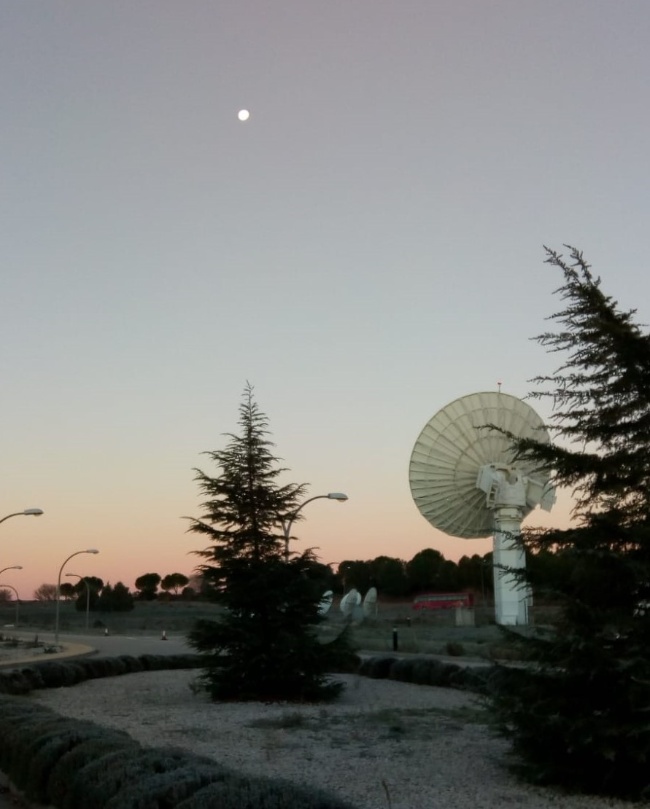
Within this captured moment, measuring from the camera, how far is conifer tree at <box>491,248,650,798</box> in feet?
32.6

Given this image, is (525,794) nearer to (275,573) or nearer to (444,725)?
(444,725)

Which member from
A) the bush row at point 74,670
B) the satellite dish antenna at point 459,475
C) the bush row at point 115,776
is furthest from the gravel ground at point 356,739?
the satellite dish antenna at point 459,475

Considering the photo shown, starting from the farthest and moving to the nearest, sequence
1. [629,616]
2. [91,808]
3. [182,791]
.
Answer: [629,616]
[91,808]
[182,791]

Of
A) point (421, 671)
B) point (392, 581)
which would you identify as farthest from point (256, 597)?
point (392, 581)

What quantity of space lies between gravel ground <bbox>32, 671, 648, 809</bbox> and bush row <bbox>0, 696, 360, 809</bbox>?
1683 millimetres

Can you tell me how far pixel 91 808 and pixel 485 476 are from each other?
35891 millimetres

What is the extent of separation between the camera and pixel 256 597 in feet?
68.8

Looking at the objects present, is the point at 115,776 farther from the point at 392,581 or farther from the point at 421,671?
the point at 392,581

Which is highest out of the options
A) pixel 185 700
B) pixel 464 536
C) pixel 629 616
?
pixel 464 536

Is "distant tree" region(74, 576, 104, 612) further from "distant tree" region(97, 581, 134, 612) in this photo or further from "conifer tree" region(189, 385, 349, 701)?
"conifer tree" region(189, 385, 349, 701)

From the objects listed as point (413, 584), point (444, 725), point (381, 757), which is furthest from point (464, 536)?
point (413, 584)

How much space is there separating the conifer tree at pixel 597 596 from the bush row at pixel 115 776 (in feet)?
11.8

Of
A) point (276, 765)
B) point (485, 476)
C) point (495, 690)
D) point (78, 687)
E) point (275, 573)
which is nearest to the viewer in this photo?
point (495, 690)

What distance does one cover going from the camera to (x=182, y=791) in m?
8.13
